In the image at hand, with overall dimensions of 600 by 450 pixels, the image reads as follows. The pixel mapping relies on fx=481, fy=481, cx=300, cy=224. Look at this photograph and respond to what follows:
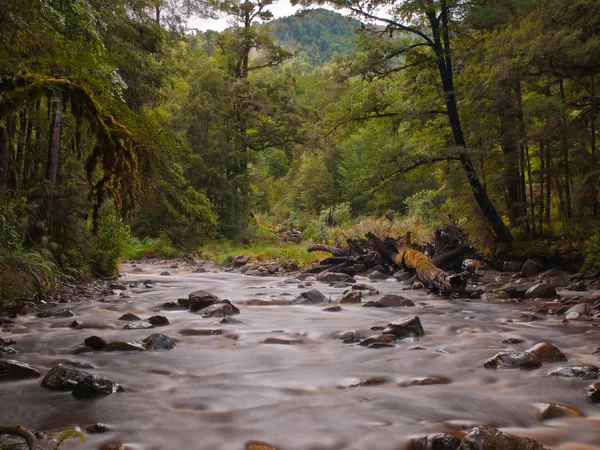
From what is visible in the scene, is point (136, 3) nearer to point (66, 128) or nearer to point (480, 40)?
point (66, 128)

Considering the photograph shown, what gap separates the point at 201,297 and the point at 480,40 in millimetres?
12063

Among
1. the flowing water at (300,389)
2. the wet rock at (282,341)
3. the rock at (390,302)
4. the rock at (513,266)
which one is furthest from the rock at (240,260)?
the wet rock at (282,341)

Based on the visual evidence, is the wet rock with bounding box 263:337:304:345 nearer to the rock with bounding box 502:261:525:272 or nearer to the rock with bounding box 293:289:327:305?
the rock with bounding box 293:289:327:305

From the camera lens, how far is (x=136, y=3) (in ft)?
47.2

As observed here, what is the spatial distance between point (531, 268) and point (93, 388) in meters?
11.5

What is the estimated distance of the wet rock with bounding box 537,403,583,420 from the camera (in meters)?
3.52

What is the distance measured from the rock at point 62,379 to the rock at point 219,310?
12.7 feet

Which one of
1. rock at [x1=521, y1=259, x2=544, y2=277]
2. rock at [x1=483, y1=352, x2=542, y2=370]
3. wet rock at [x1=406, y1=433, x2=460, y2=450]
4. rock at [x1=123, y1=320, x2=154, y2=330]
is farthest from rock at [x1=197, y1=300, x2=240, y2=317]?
rock at [x1=521, y1=259, x2=544, y2=277]

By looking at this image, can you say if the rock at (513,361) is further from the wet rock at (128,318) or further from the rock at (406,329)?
the wet rock at (128,318)

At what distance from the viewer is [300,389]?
13.9 feet

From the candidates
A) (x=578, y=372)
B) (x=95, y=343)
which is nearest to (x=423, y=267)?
(x=578, y=372)

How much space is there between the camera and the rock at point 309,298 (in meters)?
9.73

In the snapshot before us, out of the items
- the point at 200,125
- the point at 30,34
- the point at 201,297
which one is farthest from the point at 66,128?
the point at 200,125

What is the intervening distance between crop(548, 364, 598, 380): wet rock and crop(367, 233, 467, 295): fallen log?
17.5ft
